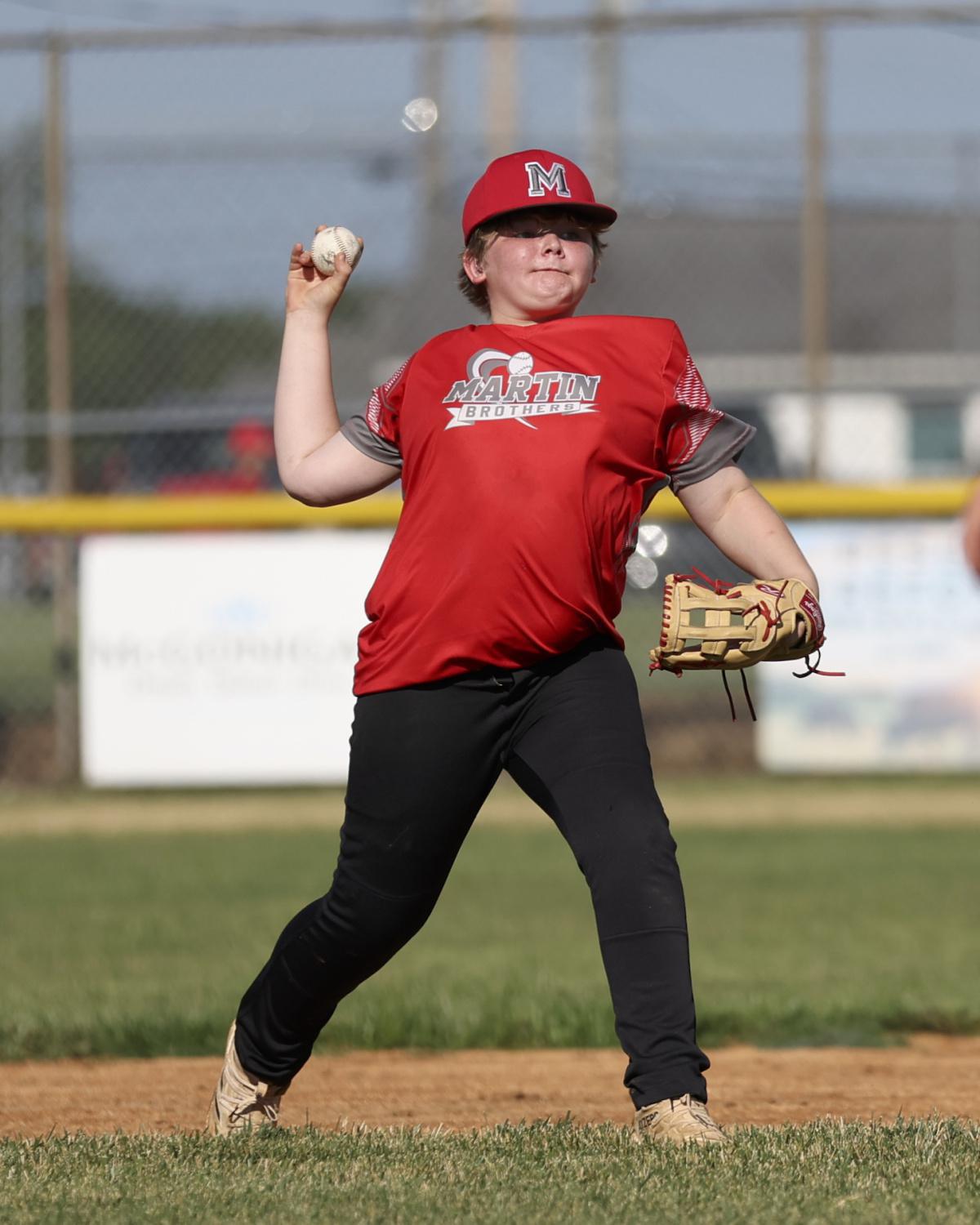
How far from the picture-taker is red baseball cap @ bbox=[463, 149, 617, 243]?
11.8 ft

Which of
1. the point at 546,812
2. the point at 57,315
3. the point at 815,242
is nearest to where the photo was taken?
the point at 546,812

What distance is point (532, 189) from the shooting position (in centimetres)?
359

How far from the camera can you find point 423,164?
1045cm

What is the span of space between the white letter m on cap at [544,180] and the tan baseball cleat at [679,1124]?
1.69 meters

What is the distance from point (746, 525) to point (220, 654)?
667cm

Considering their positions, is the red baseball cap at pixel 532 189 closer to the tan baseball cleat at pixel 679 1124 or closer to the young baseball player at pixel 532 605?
the young baseball player at pixel 532 605

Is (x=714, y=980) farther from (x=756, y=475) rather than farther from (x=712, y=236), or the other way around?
(x=712, y=236)

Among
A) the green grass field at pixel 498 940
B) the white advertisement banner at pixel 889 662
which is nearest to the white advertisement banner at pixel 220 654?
the green grass field at pixel 498 940

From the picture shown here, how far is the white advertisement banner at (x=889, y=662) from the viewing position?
9836 millimetres

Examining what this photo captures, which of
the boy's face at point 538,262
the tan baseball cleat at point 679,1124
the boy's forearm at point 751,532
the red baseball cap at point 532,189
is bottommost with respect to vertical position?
the tan baseball cleat at point 679,1124

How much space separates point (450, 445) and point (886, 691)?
6.77 m

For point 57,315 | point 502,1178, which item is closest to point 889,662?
point 57,315

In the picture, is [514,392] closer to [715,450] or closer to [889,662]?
[715,450]

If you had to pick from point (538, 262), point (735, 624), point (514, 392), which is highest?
point (538, 262)
